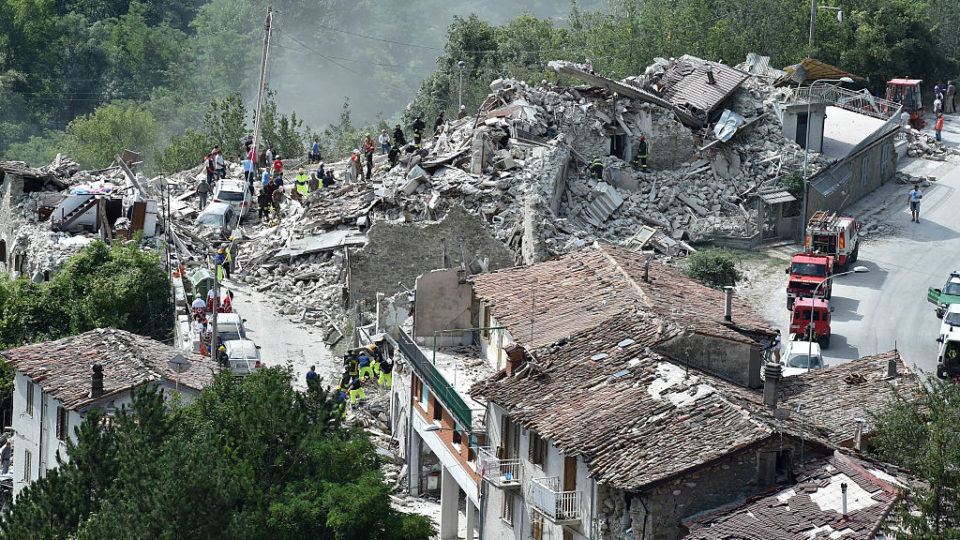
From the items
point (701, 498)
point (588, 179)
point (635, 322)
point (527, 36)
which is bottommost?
point (701, 498)

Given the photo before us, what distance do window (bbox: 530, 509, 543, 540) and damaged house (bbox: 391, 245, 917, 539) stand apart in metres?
0.04

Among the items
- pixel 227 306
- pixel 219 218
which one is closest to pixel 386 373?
pixel 227 306

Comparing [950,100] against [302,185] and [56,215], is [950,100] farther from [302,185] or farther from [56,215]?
[56,215]

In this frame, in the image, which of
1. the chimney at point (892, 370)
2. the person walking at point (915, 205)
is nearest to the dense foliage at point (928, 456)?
the chimney at point (892, 370)

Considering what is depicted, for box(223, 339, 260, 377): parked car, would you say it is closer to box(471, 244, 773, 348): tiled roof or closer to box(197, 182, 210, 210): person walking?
box(471, 244, 773, 348): tiled roof

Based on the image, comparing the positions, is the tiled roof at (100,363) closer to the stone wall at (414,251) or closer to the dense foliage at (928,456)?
the stone wall at (414,251)

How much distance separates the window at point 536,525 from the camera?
33938 mm

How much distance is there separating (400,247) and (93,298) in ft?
36.5

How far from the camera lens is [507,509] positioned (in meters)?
35.7

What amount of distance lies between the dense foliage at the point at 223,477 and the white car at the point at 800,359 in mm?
14662

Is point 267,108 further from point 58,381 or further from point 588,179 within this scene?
point 58,381

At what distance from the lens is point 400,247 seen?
50219mm

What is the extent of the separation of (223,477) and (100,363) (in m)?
12.4

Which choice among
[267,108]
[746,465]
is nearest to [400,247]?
[746,465]
